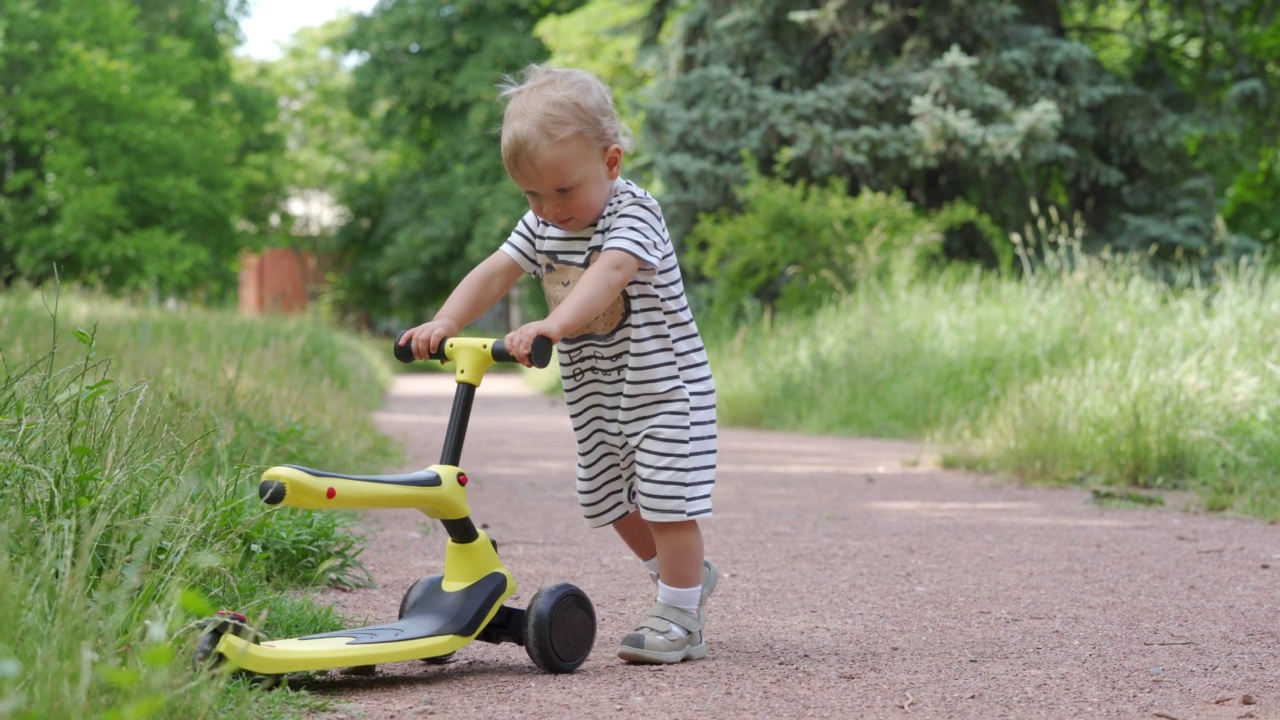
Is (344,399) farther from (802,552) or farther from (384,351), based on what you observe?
(384,351)

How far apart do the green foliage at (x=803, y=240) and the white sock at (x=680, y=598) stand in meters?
10.7

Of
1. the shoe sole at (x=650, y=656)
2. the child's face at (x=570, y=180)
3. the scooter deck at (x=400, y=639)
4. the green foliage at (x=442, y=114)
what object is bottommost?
the shoe sole at (x=650, y=656)

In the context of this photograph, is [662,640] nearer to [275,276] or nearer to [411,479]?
[411,479]

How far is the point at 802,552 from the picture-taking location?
16.8ft

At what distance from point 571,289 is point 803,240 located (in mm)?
11913

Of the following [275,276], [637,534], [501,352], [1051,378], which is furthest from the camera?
[275,276]

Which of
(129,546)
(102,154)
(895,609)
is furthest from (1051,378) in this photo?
(102,154)

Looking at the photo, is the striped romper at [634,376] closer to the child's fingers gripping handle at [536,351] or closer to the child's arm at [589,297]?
the child's arm at [589,297]

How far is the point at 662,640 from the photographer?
3227 millimetres

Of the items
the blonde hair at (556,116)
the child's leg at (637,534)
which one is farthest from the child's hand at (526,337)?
the child's leg at (637,534)

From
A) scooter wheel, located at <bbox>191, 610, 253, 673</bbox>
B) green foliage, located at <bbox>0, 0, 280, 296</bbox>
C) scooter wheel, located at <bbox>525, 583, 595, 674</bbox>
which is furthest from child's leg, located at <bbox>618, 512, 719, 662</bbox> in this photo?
green foliage, located at <bbox>0, 0, 280, 296</bbox>

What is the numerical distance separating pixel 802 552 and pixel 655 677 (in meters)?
2.11

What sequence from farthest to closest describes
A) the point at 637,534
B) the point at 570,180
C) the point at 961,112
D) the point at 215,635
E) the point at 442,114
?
the point at 442,114
the point at 961,112
the point at 637,534
the point at 570,180
the point at 215,635

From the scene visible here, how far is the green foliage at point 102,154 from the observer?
83.1ft
